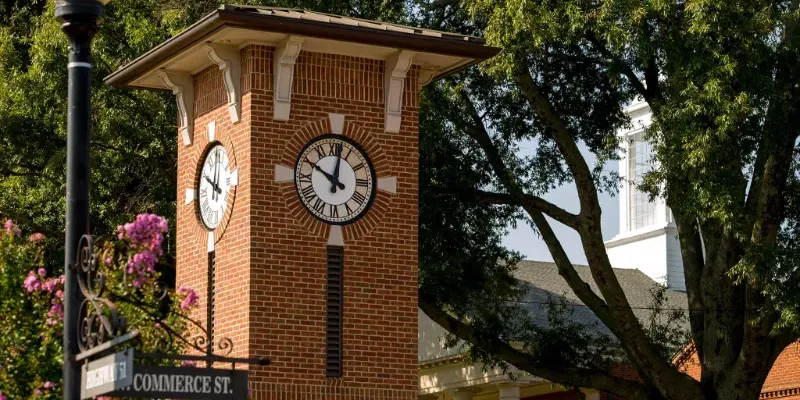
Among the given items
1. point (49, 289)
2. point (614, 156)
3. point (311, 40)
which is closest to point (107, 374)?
point (49, 289)

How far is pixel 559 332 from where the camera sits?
94.8ft

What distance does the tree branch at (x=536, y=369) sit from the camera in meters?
28.0

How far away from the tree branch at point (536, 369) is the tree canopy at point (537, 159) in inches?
1.2

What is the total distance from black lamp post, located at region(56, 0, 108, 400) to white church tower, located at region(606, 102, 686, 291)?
38.1 meters

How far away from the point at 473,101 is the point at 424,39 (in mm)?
8736

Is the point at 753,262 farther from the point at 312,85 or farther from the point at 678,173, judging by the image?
the point at 312,85

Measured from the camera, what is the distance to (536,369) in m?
28.4

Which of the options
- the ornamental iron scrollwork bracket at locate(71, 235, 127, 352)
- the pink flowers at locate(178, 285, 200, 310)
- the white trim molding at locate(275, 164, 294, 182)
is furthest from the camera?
the white trim molding at locate(275, 164, 294, 182)

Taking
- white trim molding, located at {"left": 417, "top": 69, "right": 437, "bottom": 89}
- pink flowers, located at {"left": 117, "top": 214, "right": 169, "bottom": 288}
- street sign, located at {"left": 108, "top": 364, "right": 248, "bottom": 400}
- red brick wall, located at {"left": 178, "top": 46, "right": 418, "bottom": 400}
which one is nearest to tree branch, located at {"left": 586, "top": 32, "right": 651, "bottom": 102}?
white trim molding, located at {"left": 417, "top": 69, "right": 437, "bottom": 89}

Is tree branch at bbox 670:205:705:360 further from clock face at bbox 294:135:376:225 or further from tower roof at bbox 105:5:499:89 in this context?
clock face at bbox 294:135:376:225

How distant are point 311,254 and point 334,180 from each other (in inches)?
38.8

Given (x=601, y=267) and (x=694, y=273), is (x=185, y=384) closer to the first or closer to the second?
(x=601, y=267)

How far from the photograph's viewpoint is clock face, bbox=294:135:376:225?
19.8 m

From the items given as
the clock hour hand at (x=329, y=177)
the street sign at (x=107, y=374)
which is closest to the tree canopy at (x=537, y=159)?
the clock hour hand at (x=329, y=177)
